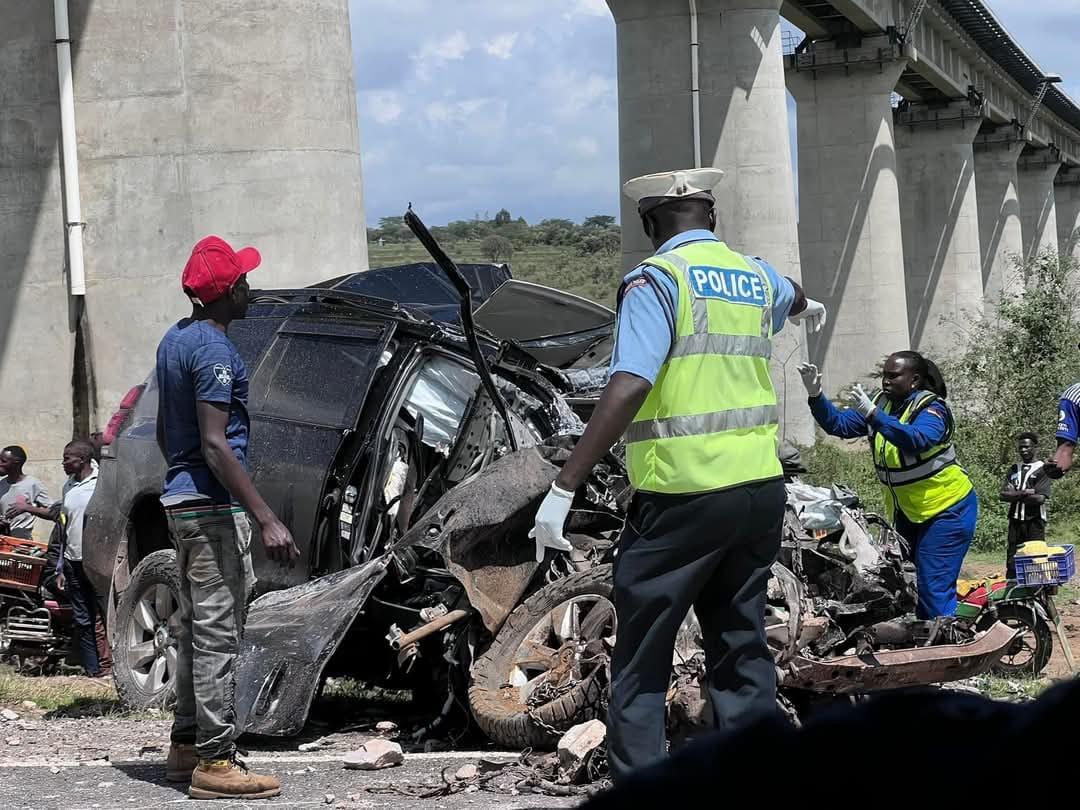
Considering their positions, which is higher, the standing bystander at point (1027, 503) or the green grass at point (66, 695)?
the standing bystander at point (1027, 503)

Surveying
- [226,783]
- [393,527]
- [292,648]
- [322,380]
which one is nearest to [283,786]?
[226,783]

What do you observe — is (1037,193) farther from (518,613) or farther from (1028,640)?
(518,613)

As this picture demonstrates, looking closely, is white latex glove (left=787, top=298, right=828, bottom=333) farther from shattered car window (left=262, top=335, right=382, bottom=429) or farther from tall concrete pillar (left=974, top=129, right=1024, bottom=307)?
tall concrete pillar (left=974, top=129, right=1024, bottom=307)

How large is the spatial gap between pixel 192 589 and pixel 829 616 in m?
2.86

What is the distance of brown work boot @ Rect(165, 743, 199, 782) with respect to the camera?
218 inches

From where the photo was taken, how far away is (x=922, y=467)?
7832mm

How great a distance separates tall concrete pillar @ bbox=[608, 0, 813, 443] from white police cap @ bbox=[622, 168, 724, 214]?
19638 millimetres

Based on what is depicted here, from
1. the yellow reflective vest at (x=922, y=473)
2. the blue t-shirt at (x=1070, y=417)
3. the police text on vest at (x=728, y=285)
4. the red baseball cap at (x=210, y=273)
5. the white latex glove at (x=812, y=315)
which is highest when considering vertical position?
the red baseball cap at (x=210, y=273)

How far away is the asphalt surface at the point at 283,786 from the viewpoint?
5.34m

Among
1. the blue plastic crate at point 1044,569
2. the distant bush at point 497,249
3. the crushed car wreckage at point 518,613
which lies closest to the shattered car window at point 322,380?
the crushed car wreckage at point 518,613

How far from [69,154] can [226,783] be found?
835cm

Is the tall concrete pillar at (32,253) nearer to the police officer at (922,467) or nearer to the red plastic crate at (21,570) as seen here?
the red plastic crate at (21,570)

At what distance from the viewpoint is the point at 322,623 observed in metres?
6.30

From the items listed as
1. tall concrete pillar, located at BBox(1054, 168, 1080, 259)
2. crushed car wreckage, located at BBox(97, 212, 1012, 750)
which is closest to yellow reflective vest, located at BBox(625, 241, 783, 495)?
crushed car wreckage, located at BBox(97, 212, 1012, 750)
